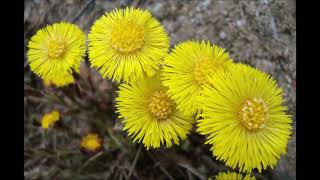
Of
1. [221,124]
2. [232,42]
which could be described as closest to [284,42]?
[232,42]

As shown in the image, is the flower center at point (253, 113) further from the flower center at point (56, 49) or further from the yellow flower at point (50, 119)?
the yellow flower at point (50, 119)

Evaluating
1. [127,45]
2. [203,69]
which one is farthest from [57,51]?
[203,69]

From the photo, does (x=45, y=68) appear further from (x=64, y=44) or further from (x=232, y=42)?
(x=232, y=42)

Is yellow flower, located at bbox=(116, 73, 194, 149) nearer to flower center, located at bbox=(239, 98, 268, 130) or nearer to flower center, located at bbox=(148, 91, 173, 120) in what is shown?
flower center, located at bbox=(148, 91, 173, 120)

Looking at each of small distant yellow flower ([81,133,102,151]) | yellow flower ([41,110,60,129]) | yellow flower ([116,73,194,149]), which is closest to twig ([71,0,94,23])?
yellow flower ([41,110,60,129])

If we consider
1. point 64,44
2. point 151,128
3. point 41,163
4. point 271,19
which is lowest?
point 41,163

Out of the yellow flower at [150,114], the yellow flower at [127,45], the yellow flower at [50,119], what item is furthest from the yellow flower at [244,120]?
the yellow flower at [50,119]
